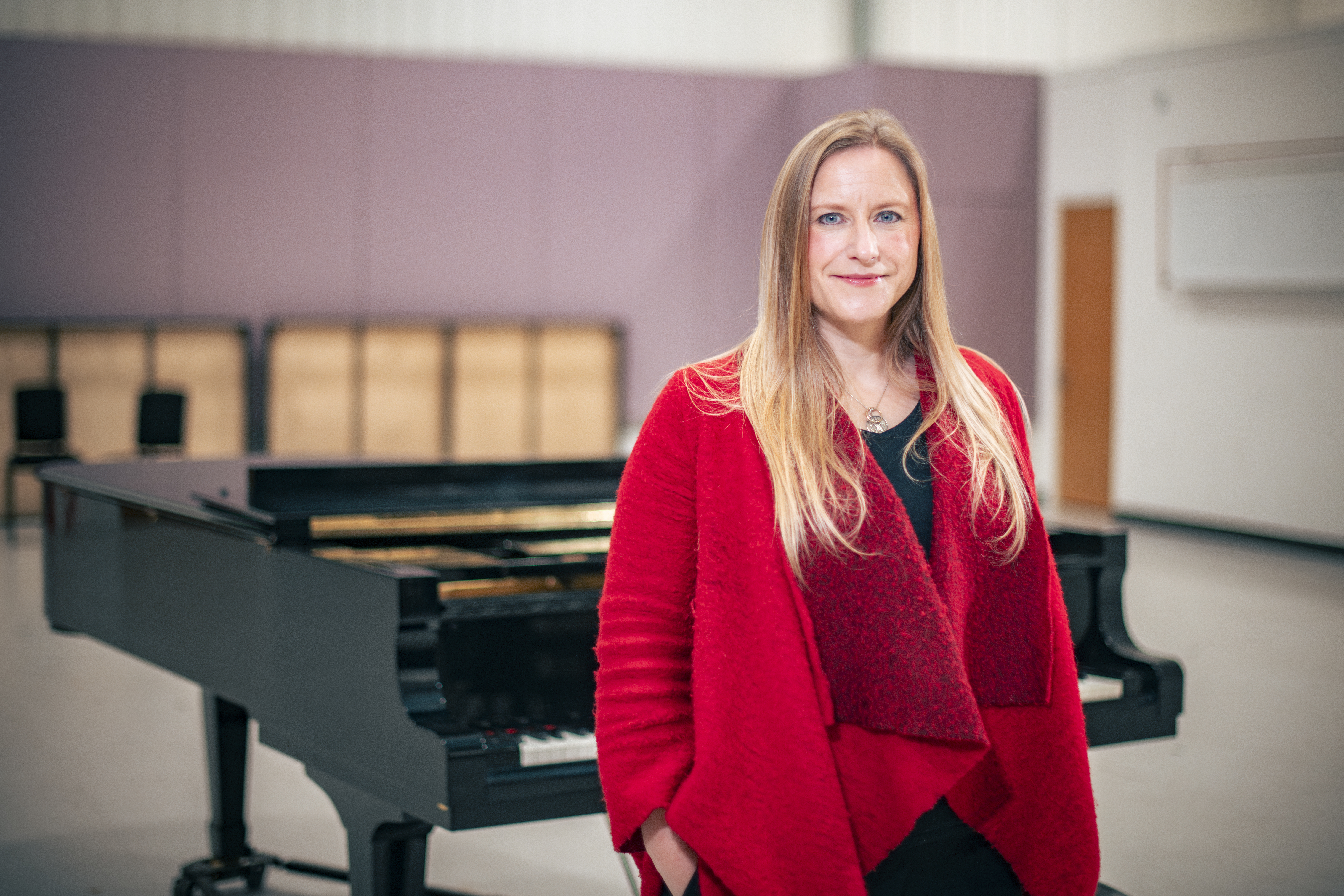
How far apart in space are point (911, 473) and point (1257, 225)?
7279mm

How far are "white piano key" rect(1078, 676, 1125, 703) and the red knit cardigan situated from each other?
118 cm

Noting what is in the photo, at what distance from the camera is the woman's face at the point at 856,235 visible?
1261 mm

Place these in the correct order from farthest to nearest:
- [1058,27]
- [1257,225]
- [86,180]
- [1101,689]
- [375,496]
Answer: [1058,27], [86,180], [1257,225], [375,496], [1101,689]

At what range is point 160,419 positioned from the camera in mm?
8281

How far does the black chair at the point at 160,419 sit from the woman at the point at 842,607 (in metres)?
7.62

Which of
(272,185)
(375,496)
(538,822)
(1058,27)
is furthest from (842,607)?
(1058,27)

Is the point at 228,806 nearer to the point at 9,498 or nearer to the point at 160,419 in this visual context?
the point at 160,419

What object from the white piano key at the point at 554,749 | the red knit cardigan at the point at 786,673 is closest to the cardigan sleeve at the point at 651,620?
the red knit cardigan at the point at 786,673

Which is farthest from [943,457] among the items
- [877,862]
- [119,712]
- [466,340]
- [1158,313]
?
[466,340]

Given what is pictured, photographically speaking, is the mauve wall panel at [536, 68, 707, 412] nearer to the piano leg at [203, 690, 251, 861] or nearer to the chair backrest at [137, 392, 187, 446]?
the chair backrest at [137, 392, 187, 446]

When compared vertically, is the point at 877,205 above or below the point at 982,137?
below

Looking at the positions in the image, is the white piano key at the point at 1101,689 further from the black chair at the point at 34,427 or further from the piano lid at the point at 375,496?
the black chair at the point at 34,427

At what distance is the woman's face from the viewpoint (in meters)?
1.26

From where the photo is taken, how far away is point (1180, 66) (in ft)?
27.4
